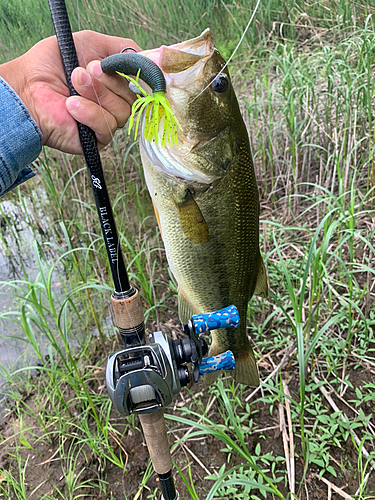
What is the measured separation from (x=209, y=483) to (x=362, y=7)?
3955 millimetres

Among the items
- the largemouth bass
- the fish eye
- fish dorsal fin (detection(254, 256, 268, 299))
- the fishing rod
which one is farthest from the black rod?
fish dorsal fin (detection(254, 256, 268, 299))

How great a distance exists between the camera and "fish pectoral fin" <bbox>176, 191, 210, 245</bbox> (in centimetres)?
121

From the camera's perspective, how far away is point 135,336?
1.21m

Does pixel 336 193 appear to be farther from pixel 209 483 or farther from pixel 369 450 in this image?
pixel 209 483

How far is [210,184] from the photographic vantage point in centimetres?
122

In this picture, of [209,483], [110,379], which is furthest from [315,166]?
[110,379]

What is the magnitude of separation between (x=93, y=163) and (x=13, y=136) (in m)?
0.27

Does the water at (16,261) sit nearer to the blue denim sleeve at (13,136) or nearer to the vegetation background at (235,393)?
the vegetation background at (235,393)

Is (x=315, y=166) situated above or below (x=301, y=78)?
below

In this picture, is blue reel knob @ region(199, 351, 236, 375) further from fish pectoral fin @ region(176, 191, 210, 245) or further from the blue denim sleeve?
the blue denim sleeve

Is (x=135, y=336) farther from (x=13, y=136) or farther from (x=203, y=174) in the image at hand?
(x=13, y=136)

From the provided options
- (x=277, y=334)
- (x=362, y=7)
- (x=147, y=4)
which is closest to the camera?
(x=277, y=334)

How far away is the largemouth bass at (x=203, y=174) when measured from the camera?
1137 millimetres

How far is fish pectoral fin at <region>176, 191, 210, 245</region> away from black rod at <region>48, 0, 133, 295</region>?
23 centimetres
